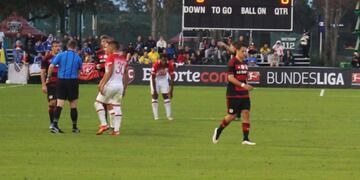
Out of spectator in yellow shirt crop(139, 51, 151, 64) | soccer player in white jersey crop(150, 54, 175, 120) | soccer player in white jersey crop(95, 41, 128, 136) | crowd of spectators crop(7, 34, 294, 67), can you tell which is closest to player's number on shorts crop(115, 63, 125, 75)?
soccer player in white jersey crop(95, 41, 128, 136)

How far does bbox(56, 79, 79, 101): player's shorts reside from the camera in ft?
67.0

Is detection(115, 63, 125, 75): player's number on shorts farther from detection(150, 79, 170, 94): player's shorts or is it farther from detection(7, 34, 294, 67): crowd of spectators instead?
detection(7, 34, 294, 67): crowd of spectators

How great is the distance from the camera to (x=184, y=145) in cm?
1791

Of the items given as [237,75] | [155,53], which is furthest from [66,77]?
[155,53]

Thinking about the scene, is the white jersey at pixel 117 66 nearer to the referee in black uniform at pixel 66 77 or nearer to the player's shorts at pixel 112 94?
the player's shorts at pixel 112 94

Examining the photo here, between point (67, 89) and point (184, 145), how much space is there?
371cm

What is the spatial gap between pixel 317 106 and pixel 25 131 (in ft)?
44.8

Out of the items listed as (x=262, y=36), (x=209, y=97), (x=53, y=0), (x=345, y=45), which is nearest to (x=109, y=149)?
(x=209, y=97)

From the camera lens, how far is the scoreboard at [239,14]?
4072cm

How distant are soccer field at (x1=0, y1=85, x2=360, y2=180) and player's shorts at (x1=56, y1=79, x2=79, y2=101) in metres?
0.85

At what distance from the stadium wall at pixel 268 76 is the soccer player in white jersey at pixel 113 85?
25.7 m

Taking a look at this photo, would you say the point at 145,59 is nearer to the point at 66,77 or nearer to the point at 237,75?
the point at 66,77

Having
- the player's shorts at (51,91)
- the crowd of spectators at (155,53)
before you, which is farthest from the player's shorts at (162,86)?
the crowd of spectators at (155,53)

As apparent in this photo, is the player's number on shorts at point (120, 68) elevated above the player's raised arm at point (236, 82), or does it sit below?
above
